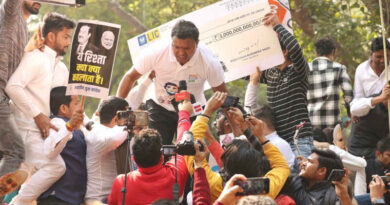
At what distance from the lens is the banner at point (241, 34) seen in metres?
7.02

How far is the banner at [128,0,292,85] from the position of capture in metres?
7.02

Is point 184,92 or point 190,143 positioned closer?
point 190,143

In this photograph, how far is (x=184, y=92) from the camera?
18.0 ft

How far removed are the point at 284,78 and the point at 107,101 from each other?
74.7 inches

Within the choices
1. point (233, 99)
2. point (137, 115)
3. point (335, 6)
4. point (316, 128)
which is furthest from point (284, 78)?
point (335, 6)

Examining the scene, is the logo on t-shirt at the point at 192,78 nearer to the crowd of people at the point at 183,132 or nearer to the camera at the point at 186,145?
the crowd of people at the point at 183,132

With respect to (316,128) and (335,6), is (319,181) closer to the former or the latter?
(316,128)

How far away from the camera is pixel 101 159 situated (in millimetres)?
6004

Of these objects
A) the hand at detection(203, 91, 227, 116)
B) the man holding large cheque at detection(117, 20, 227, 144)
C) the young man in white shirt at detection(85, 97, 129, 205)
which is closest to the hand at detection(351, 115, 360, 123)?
the man holding large cheque at detection(117, 20, 227, 144)

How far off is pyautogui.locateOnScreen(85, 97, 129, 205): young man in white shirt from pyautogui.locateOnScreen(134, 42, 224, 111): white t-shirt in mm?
765

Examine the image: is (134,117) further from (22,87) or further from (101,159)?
(22,87)

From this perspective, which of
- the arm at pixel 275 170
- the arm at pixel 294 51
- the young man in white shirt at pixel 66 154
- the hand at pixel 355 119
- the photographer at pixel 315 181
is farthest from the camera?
the hand at pixel 355 119

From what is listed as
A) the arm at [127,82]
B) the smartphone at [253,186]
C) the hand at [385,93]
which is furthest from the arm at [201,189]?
the hand at [385,93]

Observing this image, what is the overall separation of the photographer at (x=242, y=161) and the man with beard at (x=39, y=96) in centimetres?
134
